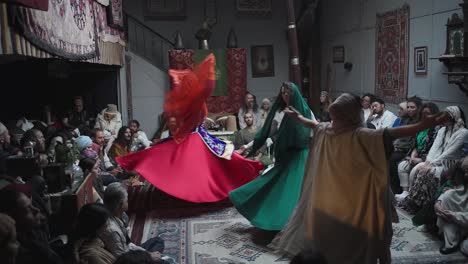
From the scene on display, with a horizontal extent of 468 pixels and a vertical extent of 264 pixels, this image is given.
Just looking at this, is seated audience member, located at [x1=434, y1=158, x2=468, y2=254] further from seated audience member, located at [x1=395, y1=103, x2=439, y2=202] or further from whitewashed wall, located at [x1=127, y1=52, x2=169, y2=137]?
whitewashed wall, located at [x1=127, y1=52, x2=169, y2=137]

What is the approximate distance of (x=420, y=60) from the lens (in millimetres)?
6016

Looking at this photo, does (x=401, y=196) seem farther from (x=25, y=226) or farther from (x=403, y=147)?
(x=25, y=226)

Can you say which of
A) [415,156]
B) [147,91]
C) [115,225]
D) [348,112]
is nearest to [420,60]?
[415,156]

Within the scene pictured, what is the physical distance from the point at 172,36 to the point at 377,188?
8.01 metres

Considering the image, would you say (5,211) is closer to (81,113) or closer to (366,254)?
(366,254)

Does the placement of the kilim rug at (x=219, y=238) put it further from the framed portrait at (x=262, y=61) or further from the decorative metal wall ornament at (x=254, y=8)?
the decorative metal wall ornament at (x=254, y=8)

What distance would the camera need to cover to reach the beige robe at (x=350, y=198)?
8.71ft

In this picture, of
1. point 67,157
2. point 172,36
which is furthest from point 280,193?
point 172,36

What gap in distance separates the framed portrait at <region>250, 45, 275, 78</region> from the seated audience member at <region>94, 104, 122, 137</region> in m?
3.58

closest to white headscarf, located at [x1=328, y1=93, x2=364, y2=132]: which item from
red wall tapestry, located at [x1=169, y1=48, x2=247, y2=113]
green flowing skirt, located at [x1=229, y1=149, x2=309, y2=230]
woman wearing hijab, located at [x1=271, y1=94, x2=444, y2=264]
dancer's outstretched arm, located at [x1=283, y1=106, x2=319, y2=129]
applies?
woman wearing hijab, located at [x1=271, y1=94, x2=444, y2=264]

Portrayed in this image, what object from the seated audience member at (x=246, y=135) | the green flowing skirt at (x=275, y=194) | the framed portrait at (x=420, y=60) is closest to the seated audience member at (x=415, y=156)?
the framed portrait at (x=420, y=60)

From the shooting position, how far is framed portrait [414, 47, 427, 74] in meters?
Answer: 5.91

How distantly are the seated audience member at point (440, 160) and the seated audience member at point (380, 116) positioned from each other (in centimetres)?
132

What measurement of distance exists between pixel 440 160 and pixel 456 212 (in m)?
1.01
